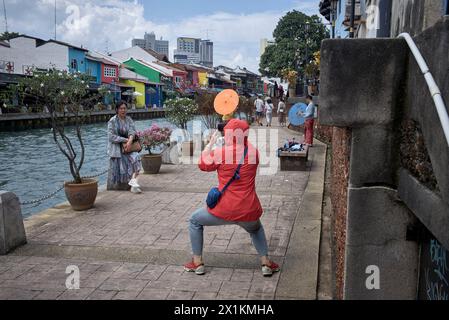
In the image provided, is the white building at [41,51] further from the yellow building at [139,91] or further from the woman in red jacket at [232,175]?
the woman in red jacket at [232,175]

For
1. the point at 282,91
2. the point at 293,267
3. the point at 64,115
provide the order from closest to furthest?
the point at 293,267
the point at 64,115
the point at 282,91

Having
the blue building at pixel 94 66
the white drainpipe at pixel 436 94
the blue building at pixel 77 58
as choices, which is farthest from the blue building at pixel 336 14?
the blue building at pixel 94 66

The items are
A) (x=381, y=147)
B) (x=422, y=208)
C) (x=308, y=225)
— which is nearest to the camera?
(x=422, y=208)

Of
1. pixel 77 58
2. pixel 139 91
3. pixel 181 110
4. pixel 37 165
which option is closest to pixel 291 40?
pixel 139 91

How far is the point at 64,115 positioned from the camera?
311 inches

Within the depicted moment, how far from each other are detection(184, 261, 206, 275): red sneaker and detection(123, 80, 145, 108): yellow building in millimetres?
53161

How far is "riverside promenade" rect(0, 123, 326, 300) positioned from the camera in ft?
14.0

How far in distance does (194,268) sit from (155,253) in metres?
0.80

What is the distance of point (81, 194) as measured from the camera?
7.32 meters

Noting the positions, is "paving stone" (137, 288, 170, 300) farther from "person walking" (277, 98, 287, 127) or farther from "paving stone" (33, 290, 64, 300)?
"person walking" (277, 98, 287, 127)

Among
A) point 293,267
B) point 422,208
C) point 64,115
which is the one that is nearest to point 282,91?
point 64,115

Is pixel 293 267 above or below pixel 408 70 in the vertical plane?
below
